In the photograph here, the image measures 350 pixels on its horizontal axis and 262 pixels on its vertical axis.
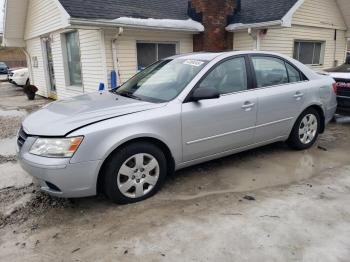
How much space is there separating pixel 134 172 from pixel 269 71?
2.45 meters

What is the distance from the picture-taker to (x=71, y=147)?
292cm

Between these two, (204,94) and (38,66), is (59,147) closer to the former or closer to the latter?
(204,94)

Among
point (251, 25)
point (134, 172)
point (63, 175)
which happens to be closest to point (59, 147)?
point (63, 175)

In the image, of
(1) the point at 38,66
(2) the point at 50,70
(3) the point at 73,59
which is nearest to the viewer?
(3) the point at 73,59

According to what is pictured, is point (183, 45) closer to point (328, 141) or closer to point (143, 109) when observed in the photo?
point (328, 141)

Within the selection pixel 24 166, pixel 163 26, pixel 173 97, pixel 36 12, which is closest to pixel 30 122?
pixel 24 166

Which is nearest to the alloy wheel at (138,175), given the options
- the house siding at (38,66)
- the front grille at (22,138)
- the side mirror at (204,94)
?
the side mirror at (204,94)

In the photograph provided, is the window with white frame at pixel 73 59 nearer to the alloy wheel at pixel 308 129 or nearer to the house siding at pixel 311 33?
the house siding at pixel 311 33

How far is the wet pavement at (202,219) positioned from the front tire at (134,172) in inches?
5.0

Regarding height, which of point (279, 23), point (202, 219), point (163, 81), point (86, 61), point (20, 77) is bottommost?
point (202, 219)

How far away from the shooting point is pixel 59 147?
2934mm

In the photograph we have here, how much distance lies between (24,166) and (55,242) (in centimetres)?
87

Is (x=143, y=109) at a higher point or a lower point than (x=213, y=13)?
lower

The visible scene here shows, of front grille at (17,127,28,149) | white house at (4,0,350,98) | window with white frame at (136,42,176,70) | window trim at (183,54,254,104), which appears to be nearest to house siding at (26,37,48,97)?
white house at (4,0,350,98)
